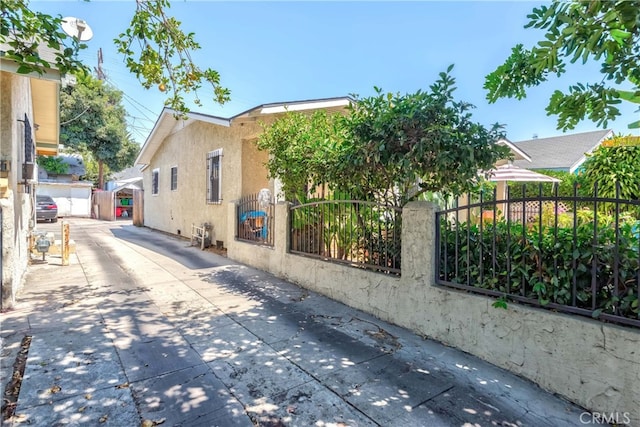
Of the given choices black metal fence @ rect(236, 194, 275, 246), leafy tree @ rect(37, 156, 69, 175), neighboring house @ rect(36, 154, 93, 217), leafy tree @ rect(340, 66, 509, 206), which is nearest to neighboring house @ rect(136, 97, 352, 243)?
black metal fence @ rect(236, 194, 275, 246)

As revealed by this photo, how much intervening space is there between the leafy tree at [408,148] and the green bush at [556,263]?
83cm

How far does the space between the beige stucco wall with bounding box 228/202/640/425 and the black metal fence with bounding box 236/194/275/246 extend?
2.48m

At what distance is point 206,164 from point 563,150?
24436 mm

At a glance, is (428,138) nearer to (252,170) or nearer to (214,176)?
(252,170)

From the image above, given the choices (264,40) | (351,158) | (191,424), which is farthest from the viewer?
(264,40)

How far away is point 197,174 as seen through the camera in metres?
12.1

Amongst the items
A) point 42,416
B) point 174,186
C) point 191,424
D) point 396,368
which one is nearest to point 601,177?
point 396,368

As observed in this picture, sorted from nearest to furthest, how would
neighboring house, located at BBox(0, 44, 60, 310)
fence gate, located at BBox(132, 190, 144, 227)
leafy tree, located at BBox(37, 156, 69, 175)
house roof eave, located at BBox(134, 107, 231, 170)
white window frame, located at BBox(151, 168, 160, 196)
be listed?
neighboring house, located at BBox(0, 44, 60, 310)
house roof eave, located at BBox(134, 107, 231, 170)
white window frame, located at BBox(151, 168, 160, 196)
fence gate, located at BBox(132, 190, 144, 227)
leafy tree, located at BBox(37, 156, 69, 175)

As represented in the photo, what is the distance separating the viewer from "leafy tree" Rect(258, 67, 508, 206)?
12.7 feet

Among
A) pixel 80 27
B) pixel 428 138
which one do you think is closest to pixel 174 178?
pixel 80 27

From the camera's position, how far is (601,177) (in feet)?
27.8

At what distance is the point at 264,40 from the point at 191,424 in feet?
25.9

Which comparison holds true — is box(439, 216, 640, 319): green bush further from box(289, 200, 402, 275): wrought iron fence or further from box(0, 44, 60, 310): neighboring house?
box(0, 44, 60, 310): neighboring house

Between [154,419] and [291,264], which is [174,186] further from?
[154,419]
